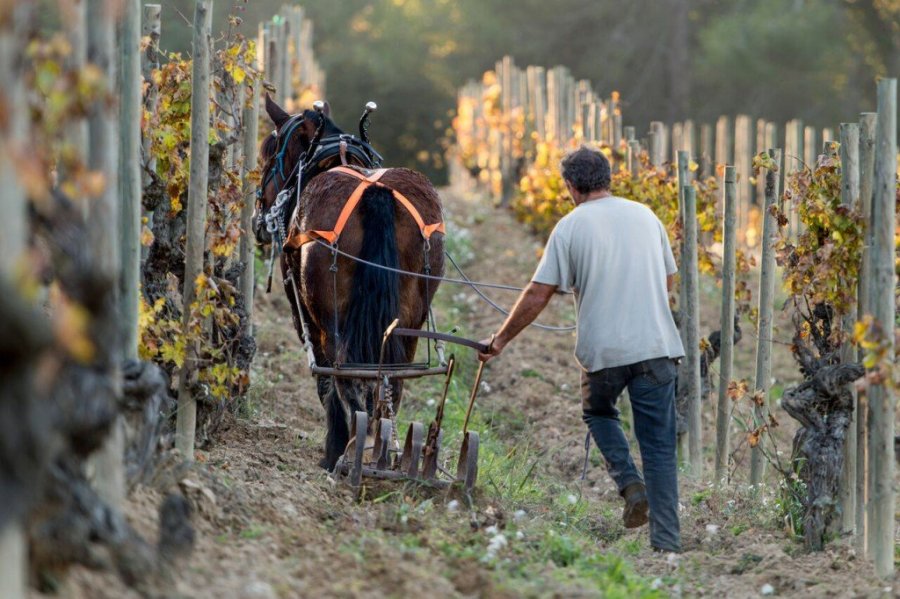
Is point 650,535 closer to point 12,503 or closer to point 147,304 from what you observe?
point 147,304

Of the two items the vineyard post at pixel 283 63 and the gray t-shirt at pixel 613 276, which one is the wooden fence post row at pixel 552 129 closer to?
the vineyard post at pixel 283 63

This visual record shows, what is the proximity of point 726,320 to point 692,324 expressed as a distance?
441mm

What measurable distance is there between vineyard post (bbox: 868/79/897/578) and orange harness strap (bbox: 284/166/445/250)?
8.27 ft

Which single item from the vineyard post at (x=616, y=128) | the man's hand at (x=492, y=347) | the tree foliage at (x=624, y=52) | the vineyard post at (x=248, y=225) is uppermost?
the tree foliage at (x=624, y=52)

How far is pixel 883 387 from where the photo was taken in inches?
205

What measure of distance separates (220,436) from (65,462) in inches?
131

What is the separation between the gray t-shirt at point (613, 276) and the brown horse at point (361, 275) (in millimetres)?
1106

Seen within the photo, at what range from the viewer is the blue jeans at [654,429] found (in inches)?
235

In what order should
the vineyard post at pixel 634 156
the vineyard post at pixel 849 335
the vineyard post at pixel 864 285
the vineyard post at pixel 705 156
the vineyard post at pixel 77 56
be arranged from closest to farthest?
the vineyard post at pixel 77 56 → the vineyard post at pixel 864 285 → the vineyard post at pixel 849 335 → the vineyard post at pixel 705 156 → the vineyard post at pixel 634 156

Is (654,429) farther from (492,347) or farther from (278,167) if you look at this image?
(278,167)

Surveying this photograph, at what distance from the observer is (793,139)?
64.4 ft

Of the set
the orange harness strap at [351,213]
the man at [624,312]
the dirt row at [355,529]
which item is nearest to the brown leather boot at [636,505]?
the man at [624,312]

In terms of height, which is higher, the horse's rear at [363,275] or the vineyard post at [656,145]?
the vineyard post at [656,145]

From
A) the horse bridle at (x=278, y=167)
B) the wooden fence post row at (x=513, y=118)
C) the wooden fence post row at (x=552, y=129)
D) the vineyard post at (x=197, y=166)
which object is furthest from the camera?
the wooden fence post row at (x=513, y=118)
